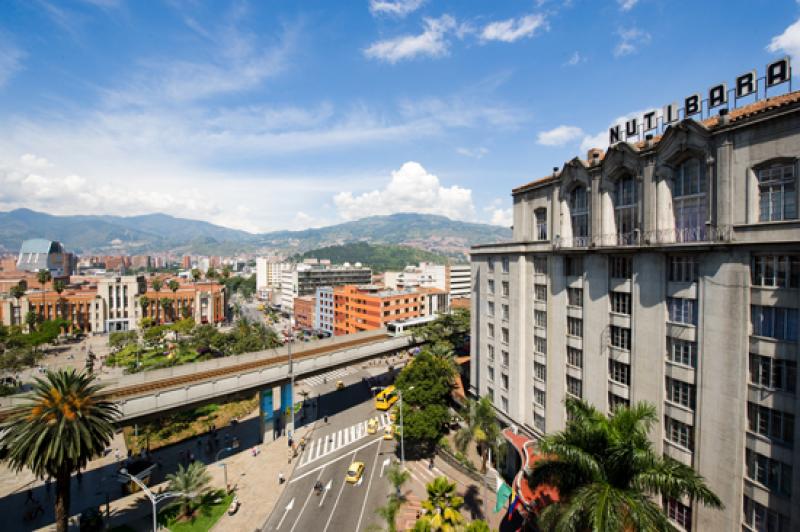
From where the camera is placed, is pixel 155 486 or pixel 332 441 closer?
pixel 155 486

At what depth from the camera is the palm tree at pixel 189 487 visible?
4025 cm

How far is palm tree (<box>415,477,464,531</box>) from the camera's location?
1011 inches

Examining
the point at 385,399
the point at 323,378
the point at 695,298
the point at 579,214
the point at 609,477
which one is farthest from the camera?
the point at 323,378

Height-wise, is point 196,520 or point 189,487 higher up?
point 189,487

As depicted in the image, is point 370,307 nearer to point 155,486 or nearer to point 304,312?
point 304,312

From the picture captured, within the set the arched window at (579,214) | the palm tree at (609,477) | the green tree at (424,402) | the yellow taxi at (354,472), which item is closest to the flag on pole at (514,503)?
the palm tree at (609,477)

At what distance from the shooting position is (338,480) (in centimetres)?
4809

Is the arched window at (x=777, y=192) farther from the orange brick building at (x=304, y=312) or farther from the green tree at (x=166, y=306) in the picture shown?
the green tree at (x=166, y=306)

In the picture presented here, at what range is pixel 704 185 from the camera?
91.8 feet

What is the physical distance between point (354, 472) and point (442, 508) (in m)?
22.1

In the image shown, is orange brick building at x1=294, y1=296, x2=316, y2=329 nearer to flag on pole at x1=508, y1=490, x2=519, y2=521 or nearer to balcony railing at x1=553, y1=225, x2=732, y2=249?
balcony railing at x1=553, y1=225, x2=732, y2=249

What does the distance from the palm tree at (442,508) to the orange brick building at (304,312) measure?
12924cm

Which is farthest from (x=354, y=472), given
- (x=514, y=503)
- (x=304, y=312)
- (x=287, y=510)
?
(x=304, y=312)

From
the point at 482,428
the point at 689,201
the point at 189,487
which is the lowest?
the point at 189,487
